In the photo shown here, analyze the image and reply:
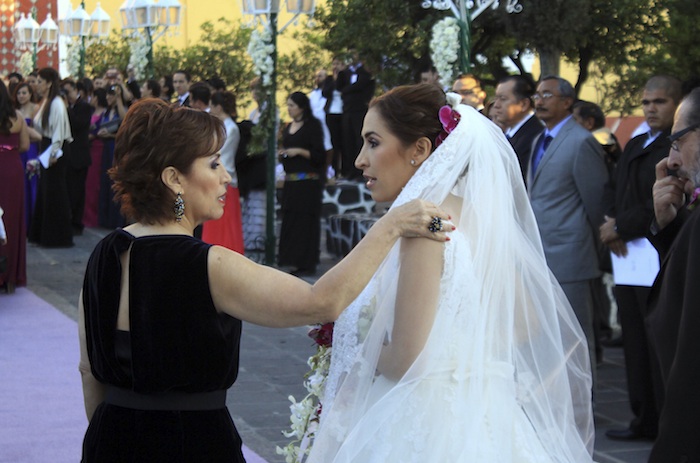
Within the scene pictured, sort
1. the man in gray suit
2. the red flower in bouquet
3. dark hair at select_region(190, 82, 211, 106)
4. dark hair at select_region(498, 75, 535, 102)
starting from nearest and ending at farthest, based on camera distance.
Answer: the red flower in bouquet, the man in gray suit, dark hair at select_region(498, 75, 535, 102), dark hair at select_region(190, 82, 211, 106)

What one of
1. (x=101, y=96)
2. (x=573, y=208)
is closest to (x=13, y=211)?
(x=101, y=96)

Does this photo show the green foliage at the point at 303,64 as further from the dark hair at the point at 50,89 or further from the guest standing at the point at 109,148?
the dark hair at the point at 50,89

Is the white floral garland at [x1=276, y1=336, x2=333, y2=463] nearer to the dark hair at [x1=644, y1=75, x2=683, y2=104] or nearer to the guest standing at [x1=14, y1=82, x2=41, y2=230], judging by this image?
the dark hair at [x1=644, y1=75, x2=683, y2=104]

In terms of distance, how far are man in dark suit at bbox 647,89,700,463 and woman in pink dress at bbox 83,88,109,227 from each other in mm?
13021

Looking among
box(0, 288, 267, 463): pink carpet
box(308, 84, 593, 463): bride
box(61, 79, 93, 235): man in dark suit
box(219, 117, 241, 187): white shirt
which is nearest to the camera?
box(308, 84, 593, 463): bride

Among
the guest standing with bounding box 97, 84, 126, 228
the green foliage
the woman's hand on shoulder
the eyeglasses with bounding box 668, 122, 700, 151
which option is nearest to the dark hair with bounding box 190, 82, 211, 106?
the guest standing with bounding box 97, 84, 126, 228

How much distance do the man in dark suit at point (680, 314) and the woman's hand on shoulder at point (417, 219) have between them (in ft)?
2.27

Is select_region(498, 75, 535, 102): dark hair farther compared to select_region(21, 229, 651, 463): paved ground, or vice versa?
select_region(498, 75, 535, 102): dark hair

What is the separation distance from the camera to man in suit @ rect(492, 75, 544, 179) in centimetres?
703

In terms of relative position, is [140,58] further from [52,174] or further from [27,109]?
[52,174]

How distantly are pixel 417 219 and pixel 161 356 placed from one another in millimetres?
764

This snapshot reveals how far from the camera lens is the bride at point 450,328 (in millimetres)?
3016

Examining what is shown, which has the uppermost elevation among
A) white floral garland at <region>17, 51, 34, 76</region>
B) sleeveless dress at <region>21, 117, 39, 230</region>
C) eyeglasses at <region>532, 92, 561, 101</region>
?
white floral garland at <region>17, 51, 34, 76</region>

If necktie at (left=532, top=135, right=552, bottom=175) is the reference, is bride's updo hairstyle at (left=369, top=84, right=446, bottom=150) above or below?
above
